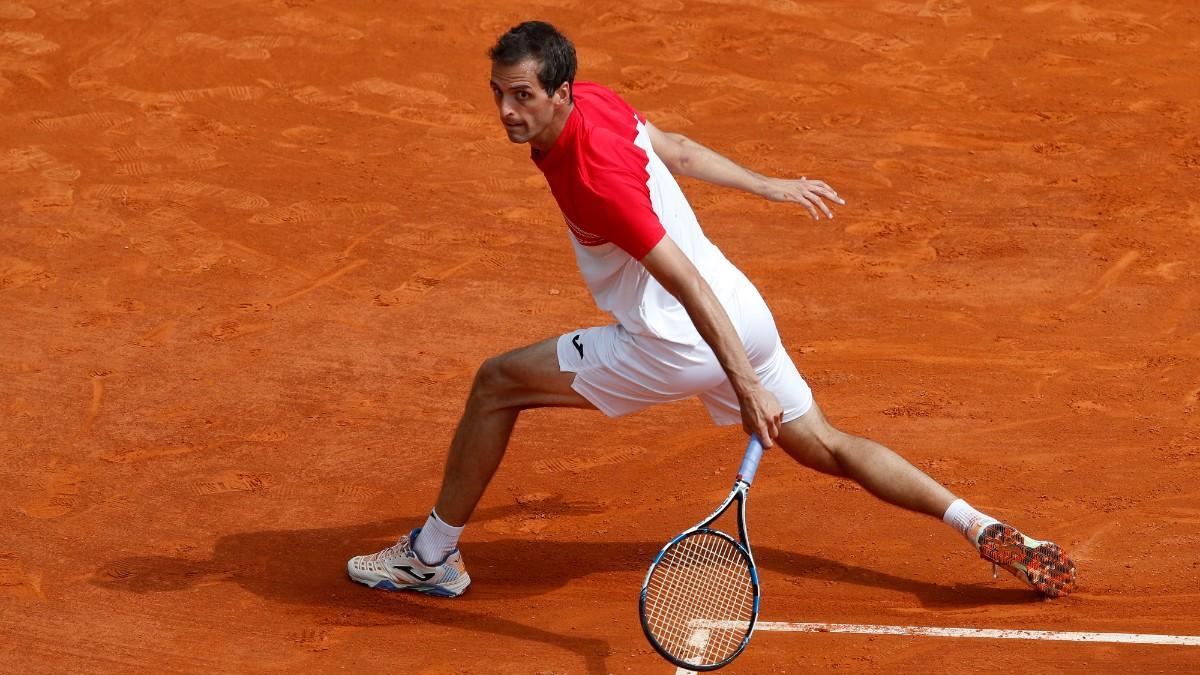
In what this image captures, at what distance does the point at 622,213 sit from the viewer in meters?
4.41

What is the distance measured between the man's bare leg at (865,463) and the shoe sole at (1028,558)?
0.67 feet

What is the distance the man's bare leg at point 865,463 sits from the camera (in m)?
5.11

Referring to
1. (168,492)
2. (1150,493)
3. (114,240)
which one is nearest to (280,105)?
(114,240)

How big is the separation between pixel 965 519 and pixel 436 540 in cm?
197

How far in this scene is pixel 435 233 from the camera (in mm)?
8586

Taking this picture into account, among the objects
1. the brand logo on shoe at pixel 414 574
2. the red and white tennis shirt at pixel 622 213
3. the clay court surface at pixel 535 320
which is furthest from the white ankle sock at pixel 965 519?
the brand logo on shoe at pixel 414 574

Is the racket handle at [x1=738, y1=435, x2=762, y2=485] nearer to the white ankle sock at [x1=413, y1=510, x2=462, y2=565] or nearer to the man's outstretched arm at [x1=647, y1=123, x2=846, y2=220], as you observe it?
the man's outstretched arm at [x1=647, y1=123, x2=846, y2=220]

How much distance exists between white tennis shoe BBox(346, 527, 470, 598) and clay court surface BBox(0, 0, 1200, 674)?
0.28 feet

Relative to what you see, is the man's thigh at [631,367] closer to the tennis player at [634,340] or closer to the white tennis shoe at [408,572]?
the tennis player at [634,340]

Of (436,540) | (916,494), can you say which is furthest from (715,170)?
(436,540)

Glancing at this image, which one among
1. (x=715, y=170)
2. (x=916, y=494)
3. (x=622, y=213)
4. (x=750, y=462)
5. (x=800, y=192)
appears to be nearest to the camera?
(x=622, y=213)

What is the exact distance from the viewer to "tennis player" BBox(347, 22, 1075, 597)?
4.50 m

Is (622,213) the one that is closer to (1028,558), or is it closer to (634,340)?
(634,340)

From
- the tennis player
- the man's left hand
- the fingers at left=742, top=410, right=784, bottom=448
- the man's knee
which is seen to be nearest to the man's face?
the tennis player
